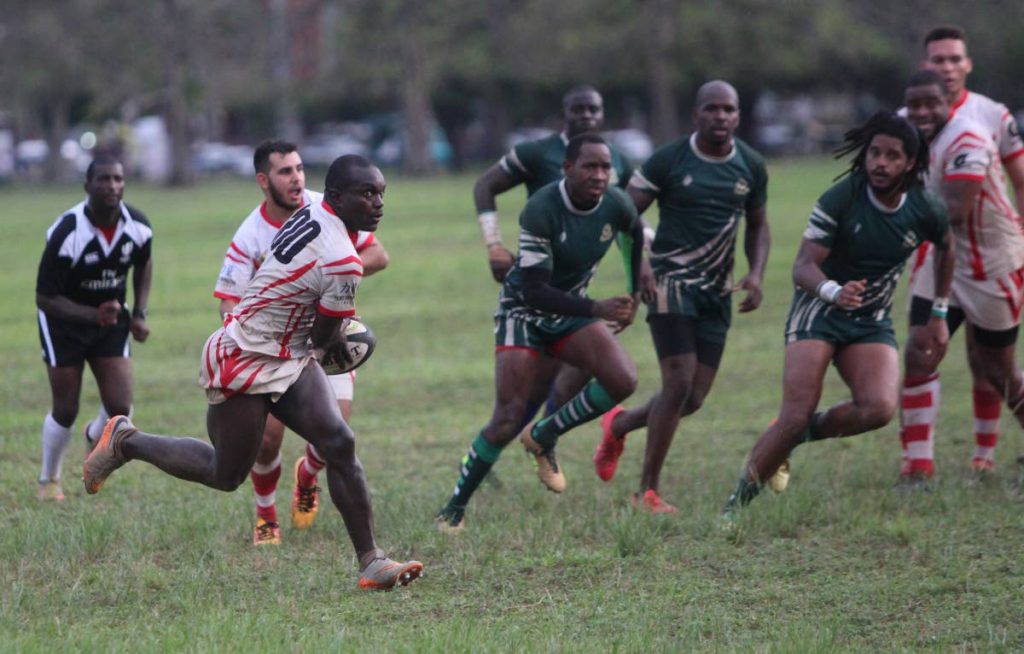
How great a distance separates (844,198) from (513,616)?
9.62 feet

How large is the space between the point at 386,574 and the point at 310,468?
1676 millimetres

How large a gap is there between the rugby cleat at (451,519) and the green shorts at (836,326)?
2028mm

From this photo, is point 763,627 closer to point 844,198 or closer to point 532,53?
point 844,198

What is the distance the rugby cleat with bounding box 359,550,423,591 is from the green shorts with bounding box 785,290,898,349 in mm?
2524

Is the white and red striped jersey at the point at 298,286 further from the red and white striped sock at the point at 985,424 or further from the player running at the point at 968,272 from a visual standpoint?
the red and white striped sock at the point at 985,424

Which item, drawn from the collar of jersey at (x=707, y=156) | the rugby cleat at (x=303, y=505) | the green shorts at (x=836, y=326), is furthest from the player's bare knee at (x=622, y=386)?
the rugby cleat at (x=303, y=505)

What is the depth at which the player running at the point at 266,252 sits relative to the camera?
786 centimetres

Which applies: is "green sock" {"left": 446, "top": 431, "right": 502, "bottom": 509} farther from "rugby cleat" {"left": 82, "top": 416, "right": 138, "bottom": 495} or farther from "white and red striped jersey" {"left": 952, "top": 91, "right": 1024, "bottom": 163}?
"white and red striped jersey" {"left": 952, "top": 91, "right": 1024, "bottom": 163}

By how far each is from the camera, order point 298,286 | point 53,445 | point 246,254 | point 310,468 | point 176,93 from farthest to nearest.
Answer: point 176,93
point 53,445
point 310,468
point 246,254
point 298,286

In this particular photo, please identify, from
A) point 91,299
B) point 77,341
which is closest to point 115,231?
point 91,299

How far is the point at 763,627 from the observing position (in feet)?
20.7

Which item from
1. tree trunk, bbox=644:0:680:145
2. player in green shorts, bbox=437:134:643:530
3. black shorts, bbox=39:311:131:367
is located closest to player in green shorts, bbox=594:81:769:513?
player in green shorts, bbox=437:134:643:530

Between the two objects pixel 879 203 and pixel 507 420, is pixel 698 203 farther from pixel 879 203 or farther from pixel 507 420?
pixel 507 420

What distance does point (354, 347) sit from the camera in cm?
695
